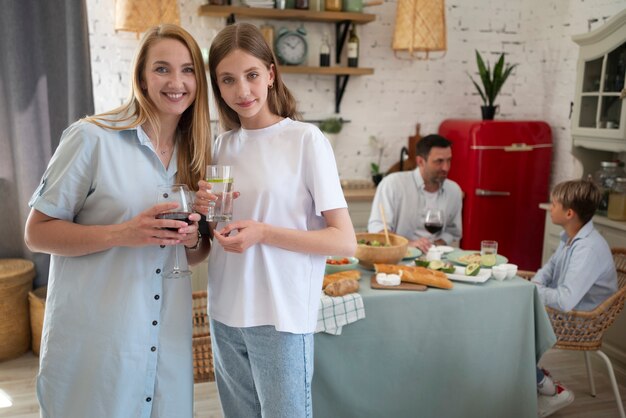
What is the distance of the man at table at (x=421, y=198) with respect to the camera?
349 cm

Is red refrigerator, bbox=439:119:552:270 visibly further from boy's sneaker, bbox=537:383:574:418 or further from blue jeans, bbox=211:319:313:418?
blue jeans, bbox=211:319:313:418

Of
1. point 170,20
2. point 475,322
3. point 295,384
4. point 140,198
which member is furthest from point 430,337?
point 170,20

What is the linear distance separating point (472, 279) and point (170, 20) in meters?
2.71

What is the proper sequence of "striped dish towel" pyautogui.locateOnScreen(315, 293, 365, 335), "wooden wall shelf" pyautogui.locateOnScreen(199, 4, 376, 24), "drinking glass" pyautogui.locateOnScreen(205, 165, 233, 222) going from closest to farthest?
"drinking glass" pyautogui.locateOnScreen(205, 165, 233, 222), "striped dish towel" pyautogui.locateOnScreen(315, 293, 365, 335), "wooden wall shelf" pyautogui.locateOnScreen(199, 4, 376, 24)

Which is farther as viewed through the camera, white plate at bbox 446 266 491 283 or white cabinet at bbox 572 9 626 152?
white cabinet at bbox 572 9 626 152

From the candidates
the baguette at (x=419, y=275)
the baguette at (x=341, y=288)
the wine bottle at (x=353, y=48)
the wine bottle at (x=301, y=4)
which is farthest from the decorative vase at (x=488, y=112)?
the baguette at (x=341, y=288)

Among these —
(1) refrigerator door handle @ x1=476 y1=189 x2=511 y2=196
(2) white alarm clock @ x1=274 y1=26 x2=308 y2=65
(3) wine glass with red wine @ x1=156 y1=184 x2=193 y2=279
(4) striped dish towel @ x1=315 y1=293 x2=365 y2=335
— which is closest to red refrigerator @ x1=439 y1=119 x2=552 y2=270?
(1) refrigerator door handle @ x1=476 y1=189 x2=511 y2=196

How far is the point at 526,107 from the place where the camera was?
17.1 feet

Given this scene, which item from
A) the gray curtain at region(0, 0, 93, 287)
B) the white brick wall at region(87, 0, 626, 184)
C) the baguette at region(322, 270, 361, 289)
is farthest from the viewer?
the white brick wall at region(87, 0, 626, 184)

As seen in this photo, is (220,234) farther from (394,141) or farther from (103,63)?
(394,141)

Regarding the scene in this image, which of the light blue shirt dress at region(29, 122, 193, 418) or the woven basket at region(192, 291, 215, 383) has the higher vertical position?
the light blue shirt dress at region(29, 122, 193, 418)

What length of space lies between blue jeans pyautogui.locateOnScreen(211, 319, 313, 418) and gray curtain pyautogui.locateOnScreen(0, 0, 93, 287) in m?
2.71

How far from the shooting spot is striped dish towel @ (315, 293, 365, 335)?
2186 mm

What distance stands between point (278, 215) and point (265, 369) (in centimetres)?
44
